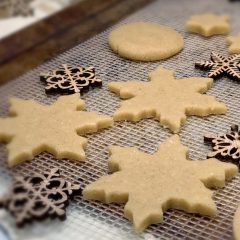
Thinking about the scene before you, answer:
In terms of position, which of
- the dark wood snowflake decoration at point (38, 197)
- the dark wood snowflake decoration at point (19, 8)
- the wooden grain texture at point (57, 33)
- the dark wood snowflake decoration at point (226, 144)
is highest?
the dark wood snowflake decoration at point (19, 8)

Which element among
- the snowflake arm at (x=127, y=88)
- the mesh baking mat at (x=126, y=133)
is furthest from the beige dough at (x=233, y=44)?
the snowflake arm at (x=127, y=88)

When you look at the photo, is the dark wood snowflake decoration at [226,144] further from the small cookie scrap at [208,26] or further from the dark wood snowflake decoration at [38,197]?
Answer: the small cookie scrap at [208,26]

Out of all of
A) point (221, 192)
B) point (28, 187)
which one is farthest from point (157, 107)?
point (28, 187)

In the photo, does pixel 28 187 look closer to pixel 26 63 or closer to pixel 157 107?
pixel 157 107

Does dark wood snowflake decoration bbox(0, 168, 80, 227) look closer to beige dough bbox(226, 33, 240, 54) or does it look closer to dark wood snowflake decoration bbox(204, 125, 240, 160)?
dark wood snowflake decoration bbox(204, 125, 240, 160)

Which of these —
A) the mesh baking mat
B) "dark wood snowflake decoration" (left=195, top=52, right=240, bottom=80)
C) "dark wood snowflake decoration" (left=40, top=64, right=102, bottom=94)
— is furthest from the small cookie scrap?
"dark wood snowflake decoration" (left=40, top=64, right=102, bottom=94)

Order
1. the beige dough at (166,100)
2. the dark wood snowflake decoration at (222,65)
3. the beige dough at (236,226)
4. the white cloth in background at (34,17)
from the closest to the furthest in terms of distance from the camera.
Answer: the beige dough at (236,226), the beige dough at (166,100), the dark wood snowflake decoration at (222,65), the white cloth in background at (34,17)
